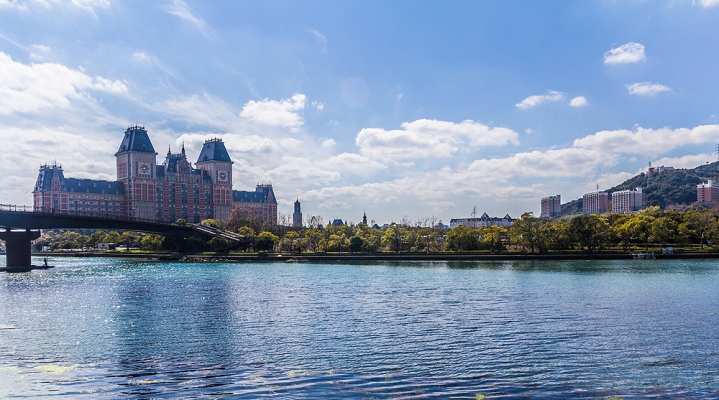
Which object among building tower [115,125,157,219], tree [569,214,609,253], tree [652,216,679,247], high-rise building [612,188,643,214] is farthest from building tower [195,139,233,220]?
high-rise building [612,188,643,214]

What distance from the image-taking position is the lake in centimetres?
1218

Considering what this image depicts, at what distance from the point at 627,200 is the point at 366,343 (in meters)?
187

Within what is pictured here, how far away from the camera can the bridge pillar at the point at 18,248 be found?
170 ft

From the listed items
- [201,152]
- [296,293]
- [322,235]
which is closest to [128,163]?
[201,152]

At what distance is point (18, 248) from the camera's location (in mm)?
52469

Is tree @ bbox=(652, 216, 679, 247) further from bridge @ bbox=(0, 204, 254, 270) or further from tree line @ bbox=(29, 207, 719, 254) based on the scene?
bridge @ bbox=(0, 204, 254, 270)

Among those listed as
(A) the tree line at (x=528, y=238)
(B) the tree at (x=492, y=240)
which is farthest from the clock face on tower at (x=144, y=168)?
(B) the tree at (x=492, y=240)

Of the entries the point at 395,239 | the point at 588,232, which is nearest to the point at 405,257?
the point at 395,239

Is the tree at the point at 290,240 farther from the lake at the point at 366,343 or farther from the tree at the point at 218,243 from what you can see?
the lake at the point at 366,343

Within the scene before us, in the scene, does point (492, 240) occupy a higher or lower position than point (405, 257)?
higher

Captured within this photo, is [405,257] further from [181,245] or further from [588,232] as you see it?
[181,245]

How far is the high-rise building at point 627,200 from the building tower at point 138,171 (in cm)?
14556

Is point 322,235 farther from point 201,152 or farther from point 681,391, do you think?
point 201,152

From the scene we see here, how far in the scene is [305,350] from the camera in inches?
620
